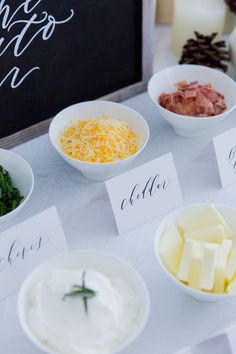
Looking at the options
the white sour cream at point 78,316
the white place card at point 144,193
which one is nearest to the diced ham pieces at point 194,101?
the white place card at point 144,193

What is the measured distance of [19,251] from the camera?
1.97 ft

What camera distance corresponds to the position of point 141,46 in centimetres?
84

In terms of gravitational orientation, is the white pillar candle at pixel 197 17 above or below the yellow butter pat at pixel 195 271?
above

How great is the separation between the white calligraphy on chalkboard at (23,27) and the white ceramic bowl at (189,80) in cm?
19

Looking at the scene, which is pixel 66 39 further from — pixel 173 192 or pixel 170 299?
pixel 170 299

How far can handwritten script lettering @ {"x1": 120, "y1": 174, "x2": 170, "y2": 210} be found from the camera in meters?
0.68

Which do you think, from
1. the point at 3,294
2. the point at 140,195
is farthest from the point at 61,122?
the point at 3,294

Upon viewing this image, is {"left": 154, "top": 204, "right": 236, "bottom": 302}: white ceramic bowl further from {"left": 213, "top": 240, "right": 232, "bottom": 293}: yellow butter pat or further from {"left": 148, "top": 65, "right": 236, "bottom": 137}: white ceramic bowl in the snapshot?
{"left": 148, "top": 65, "right": 236, "bottom": 137}: white ceramic bowl

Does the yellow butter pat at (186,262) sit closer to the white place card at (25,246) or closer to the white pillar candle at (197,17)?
the white place card at (25,246)

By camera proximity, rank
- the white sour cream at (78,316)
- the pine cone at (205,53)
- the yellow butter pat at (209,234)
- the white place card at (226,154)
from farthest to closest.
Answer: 1. the pine cone at (205,53)
2. the white place card at (226,154)
3. the yellow butter pat at (209,234)
4. the white sour cream at (78,316)

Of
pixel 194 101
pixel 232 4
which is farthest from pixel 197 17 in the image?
pixel 194 101

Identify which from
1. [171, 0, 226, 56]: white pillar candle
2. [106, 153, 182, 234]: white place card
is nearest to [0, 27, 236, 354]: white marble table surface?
[106, 153, 182, 234]: white place card

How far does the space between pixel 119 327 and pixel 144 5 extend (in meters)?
0.51

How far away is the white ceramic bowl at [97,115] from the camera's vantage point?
0.70m
